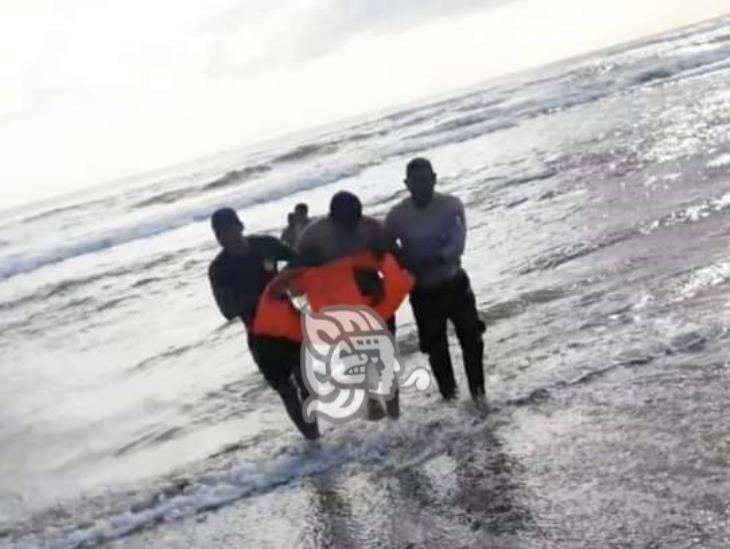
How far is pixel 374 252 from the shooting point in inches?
255

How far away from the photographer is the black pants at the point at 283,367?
649 cm

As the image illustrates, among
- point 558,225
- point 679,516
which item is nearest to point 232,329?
point 558,225

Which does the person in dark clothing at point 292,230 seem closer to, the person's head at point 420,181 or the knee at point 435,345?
the knee at point 435,345

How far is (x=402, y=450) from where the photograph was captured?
249 inches

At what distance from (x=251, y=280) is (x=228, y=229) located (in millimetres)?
412

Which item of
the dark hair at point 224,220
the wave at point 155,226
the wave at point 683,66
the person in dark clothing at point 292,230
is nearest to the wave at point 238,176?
the wave at point 155,226

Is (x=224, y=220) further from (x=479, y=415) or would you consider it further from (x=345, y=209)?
(x=479, y=415)

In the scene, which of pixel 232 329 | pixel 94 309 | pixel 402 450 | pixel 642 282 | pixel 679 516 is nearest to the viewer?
pixel 679 516

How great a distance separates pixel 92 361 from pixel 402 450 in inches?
303

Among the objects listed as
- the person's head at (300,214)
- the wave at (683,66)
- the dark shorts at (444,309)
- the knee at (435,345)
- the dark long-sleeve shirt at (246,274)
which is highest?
the dark long-sleeve shirt at (246,274)

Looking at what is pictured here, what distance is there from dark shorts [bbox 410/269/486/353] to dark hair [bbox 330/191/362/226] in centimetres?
75

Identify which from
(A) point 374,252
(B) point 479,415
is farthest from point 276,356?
(B) point 479,415

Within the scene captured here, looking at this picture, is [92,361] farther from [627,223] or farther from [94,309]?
[627,223]

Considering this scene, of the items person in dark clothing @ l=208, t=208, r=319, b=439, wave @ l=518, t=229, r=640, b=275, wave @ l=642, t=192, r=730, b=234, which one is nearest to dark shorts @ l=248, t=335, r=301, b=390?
person in dark clothing @ l=208, t=208, r=319, b=439
